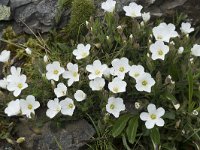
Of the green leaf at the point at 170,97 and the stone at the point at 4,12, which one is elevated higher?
the stone at the point at 4,12

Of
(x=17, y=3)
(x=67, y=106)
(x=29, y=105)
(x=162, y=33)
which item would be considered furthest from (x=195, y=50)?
(x=17, y=3)

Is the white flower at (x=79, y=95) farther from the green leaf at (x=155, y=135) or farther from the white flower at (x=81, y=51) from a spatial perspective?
the green leaf at (x=155, y=135)

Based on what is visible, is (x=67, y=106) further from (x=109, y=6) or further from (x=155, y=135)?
(x=109, y=6)

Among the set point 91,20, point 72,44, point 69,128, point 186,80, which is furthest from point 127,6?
point 69,128

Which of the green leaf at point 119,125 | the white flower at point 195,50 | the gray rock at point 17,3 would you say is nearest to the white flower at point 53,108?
the green leaf at point 119,125

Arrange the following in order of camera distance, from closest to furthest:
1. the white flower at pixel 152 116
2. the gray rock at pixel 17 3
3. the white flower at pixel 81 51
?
the white flower at pixel 152 116, the white flower at pixel 81 51, the gray rock at pixel 17 3

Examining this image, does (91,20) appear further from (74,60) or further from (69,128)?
(69,128)
